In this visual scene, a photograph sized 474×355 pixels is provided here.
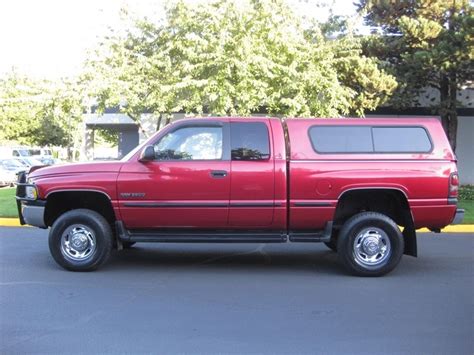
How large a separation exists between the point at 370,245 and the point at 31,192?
4527 millimetres

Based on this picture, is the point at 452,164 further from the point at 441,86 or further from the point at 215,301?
the point at 441,86

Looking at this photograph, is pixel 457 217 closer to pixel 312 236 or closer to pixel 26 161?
pixel 312 236

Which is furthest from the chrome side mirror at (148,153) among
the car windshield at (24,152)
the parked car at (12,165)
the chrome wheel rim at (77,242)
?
the car windshield at (24,152)

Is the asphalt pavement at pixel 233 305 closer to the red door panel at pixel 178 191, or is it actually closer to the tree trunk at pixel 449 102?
the red door panel at pixel 178 191

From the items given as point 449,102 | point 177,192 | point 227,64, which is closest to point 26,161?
point 227,64

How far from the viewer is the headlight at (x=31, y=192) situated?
714 cm

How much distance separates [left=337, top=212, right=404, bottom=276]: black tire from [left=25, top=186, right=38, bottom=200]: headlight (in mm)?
4039

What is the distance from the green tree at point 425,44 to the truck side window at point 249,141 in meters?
10.3

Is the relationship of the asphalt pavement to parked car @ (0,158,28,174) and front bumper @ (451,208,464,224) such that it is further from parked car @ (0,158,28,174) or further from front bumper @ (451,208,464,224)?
parked car @ (0,158,28,174)

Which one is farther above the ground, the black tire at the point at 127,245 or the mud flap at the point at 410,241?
the mud flap at the point at 410,241

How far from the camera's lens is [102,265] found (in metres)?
7.49

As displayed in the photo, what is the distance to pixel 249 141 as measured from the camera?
282 inches

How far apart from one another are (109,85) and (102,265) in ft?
26.2

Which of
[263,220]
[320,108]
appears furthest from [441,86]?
[263,220]
